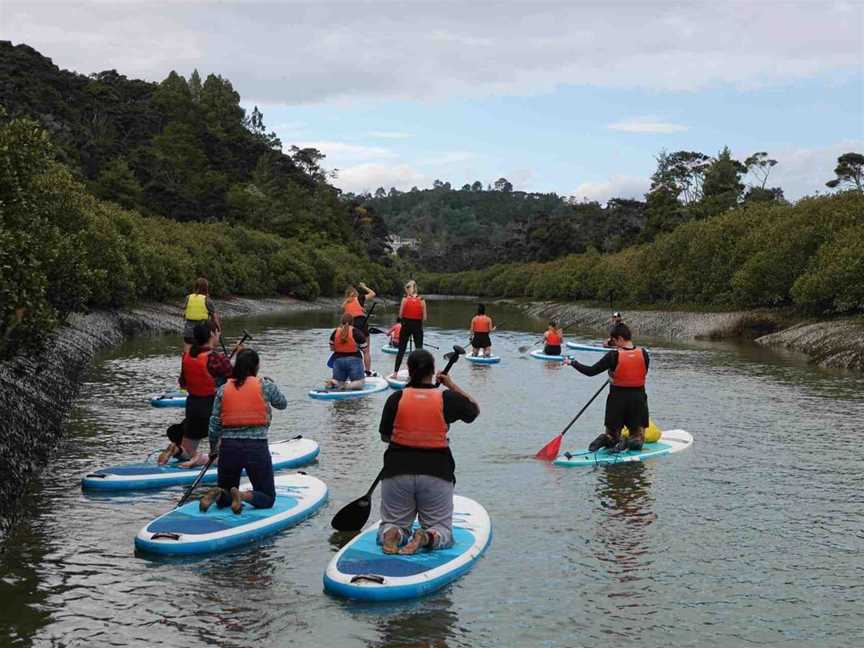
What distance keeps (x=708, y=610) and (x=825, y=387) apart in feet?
59.5

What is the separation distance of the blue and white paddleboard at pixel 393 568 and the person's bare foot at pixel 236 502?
1.55 m

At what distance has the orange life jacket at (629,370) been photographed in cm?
1462

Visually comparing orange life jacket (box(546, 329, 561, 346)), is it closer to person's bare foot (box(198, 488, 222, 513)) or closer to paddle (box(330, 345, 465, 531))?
paddle (box(330, 345, 465, 531))

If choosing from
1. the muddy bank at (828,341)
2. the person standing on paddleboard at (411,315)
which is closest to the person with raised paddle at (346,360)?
the person standing on paddleboard at (411,315)

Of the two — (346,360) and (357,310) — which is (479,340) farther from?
(346,360)

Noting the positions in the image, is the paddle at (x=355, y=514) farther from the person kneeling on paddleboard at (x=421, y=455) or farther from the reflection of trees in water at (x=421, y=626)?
the reflection of trees in water at (x=421, y=626)

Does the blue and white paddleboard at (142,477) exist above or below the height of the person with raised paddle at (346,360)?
below

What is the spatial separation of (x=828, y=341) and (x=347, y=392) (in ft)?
72.4

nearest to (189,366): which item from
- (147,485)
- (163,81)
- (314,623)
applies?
(147,485)

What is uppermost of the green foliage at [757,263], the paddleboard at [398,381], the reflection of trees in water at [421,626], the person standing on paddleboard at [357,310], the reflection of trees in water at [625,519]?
the green foliage at [757,263]

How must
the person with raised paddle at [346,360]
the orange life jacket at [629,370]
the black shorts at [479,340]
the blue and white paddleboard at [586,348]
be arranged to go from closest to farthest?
1. the orange life jacket at [629,370]
2. the person with raised paddle at [346,360]
3. the black shorts at [479,340]
4. the blue and white paddleboard at [586,348]

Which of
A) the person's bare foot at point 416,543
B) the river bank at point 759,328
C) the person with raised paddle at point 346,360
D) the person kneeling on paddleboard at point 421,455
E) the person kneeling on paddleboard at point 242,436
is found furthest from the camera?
the river bank at point 759,328

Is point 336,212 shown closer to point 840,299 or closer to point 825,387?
point 840,299

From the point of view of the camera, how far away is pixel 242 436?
1043 centimetres
